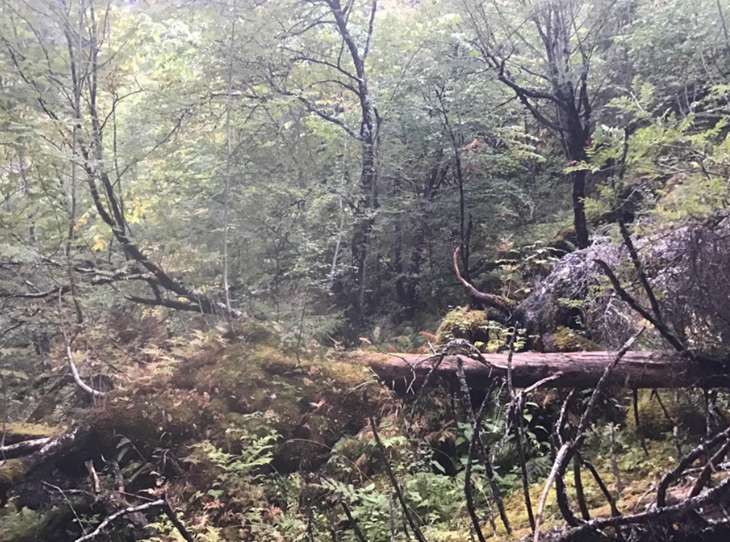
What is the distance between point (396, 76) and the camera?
959cm

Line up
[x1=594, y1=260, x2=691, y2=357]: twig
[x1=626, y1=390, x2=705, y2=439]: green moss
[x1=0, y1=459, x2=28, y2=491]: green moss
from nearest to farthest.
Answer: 1. [x1=594, y1=260, x2=691, y2=357]: twig
2. [x1=626, y1=390, x2=705, y2=439]: green moss
3. [x1=0, y1=459, x2=28, y2=491]: green moss

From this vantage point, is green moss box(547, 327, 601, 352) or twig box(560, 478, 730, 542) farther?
green moss box(547, 327, 601, 352)

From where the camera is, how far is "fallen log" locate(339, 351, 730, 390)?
3.41m

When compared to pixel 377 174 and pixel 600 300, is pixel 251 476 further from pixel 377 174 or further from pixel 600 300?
pixel 377 174

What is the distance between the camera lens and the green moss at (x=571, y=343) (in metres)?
5.33

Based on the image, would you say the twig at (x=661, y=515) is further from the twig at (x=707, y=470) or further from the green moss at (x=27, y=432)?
the green moss at (x=27, y=432)

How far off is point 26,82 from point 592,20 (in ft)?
29.4

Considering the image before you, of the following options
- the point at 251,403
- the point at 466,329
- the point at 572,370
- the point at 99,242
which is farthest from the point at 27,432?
the point at 572,370

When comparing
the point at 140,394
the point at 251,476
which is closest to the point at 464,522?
the point at 251,476

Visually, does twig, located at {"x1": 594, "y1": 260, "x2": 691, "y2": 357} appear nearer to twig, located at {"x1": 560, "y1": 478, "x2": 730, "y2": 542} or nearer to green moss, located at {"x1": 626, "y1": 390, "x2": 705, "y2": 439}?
green moss, located at {"x1": 626, "y1": 390, "x2": 705, "y2": 439}

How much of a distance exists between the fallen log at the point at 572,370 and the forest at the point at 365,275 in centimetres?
2

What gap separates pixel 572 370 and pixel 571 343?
972mm

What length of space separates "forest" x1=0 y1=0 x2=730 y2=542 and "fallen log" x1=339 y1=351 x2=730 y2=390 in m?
0.02

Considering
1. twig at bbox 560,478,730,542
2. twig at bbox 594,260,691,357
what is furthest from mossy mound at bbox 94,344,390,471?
twig at bbox 560,478,730,542
